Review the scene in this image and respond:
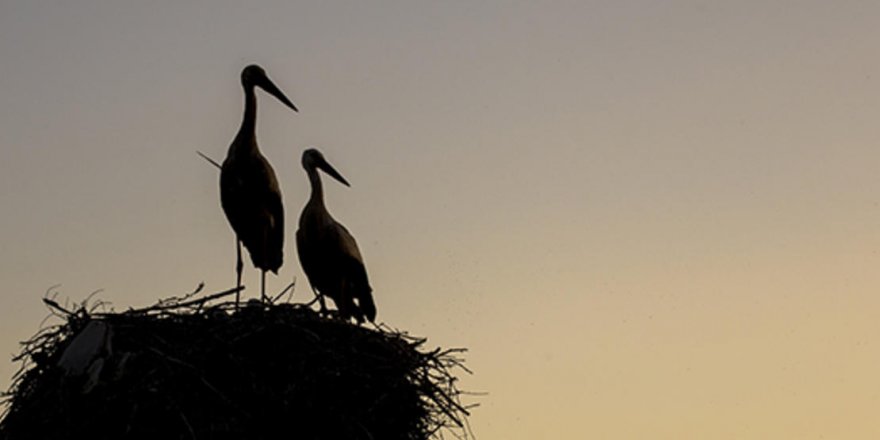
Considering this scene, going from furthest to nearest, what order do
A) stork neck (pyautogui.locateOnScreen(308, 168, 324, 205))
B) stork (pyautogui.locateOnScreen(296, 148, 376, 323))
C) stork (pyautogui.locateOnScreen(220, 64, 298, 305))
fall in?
stork neck (pyautogui.locateOnScreen(308, 168, 324, 205)) → stork (pyautogui.locateOnScreen(296, 148, 376, 323)) → stork (pyautogui.locateOnScreen(220, 64, 298, 305))

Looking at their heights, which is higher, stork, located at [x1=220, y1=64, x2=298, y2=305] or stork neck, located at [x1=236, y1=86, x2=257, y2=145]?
stork neck, located at [x1=236, y1=86, x2=257, y2=145]

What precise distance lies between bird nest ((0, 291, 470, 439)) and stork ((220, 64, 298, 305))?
203cm

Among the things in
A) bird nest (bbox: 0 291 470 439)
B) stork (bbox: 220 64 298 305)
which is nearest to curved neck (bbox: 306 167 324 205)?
stork (bbox: 220 64 298 305)

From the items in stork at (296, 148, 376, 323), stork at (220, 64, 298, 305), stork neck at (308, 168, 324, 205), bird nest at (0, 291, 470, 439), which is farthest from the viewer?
stork neck at (308, 168, 324, 205)

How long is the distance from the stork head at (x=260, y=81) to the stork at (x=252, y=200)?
0.31 m

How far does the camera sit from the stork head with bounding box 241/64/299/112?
12.1 meters

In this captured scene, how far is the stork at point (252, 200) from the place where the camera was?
37.7ft

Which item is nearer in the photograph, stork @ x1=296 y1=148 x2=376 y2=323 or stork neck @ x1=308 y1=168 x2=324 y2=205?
stork @ x1=296 y1=148 x2=376 y2=323

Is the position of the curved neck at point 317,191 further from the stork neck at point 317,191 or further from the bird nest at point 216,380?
the bird nest at point 216,380

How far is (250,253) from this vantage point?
11773mm

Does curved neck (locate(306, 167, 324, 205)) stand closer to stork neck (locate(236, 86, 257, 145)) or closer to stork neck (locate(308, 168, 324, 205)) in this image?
stork neck (locate(308, 168, 324, 205))

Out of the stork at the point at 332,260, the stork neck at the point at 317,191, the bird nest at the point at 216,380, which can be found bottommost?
the bird nest at the point at 216,380

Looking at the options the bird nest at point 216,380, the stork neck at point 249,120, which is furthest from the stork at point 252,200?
the bird nest at point 216,380

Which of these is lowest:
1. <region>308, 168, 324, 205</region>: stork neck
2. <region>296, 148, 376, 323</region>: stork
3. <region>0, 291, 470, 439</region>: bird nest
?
<region>0, 291, 470, 439</region>: bird nest
